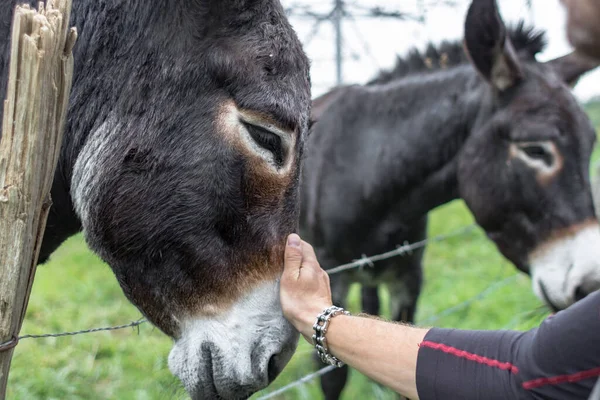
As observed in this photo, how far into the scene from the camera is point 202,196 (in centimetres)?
148

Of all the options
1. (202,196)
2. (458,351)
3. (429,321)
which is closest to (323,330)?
(458,351)

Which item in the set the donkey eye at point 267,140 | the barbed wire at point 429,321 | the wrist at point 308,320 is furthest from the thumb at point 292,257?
the barbed wire at point 429,321

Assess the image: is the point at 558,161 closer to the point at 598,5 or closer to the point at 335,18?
the point at 598,5

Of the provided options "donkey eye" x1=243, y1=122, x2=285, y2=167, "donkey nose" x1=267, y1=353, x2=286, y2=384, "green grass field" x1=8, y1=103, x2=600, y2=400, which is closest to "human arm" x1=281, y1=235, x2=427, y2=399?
"donkey nose" x1=267, y1=353, x2=286, y2=384

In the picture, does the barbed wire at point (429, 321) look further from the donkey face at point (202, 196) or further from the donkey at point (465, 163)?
the donkey face at point (202, 196)

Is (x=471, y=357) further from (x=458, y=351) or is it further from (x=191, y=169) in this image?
(x=191, y=169)

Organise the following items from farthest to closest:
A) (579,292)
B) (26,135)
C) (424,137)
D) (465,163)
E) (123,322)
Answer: (123,322), (424,137), (465,163), (579,292), (26,135)

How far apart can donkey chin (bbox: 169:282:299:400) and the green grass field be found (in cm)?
Answer: 21

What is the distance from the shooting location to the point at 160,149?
149 centimetres

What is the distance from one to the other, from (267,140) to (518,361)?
837mm

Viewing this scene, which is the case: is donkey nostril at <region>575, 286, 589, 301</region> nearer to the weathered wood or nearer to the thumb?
the thumb

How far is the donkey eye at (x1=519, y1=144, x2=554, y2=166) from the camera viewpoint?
2848 millimetres

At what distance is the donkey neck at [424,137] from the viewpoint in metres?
3.24

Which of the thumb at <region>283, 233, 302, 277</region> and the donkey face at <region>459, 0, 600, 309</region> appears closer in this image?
the thumb at <region>283, 233, 302, 277</region>
